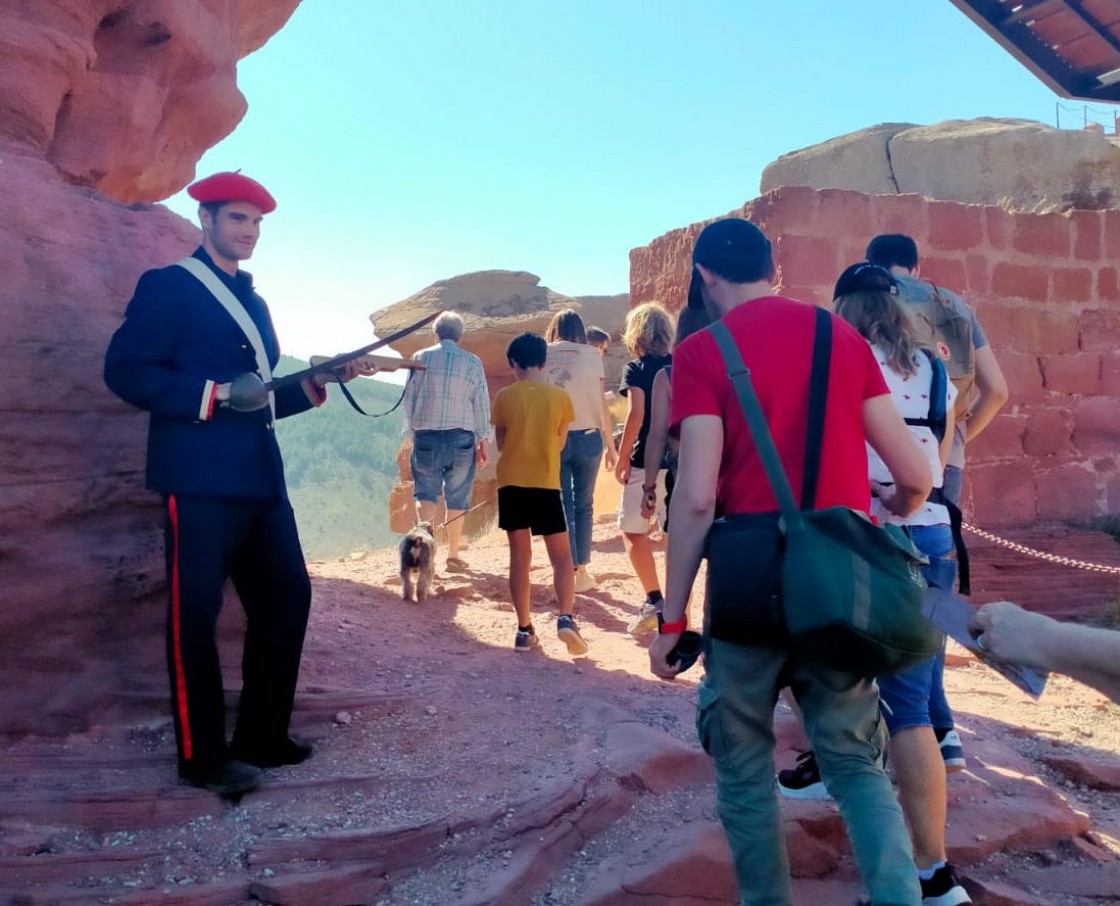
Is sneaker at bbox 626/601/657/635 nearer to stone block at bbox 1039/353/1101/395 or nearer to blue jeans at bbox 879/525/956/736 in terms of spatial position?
blue jeans at bbox 879/525/956/736

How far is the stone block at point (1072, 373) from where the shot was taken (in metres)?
7.48

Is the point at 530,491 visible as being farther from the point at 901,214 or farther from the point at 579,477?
the point at 901,214

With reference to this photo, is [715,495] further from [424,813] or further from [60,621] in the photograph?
[60,621]

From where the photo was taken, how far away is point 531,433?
530 cm

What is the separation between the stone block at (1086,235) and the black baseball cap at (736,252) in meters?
5.99

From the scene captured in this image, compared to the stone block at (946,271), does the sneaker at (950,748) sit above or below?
below

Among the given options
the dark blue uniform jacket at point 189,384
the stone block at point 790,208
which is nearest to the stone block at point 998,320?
the stone block at point 790,208

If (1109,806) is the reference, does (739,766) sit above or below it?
above

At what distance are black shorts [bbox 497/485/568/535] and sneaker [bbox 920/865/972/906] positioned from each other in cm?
A: 272

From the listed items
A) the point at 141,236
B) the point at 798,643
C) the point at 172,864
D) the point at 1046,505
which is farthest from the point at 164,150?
the point at 1046,505

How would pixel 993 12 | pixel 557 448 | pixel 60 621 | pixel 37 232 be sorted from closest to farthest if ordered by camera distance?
pixel 60 621, pixel 37 232, pixel 993 12, pixel 557 448

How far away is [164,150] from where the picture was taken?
5.72 metres

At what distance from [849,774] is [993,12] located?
3431 mm

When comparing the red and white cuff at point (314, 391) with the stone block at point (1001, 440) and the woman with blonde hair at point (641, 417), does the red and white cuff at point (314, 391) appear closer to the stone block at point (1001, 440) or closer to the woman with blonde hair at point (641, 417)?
the woman with blonde hair at point (641, 417)
